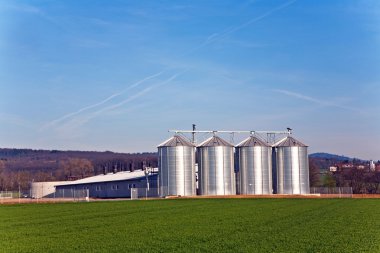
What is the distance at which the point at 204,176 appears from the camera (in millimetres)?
91375

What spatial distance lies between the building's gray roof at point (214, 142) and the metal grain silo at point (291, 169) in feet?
29.0

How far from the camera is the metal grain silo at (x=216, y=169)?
90688 millimetres

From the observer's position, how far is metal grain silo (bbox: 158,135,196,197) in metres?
89.8

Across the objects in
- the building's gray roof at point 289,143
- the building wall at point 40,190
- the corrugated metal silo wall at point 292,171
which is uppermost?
the building's gray roof at point 289,143

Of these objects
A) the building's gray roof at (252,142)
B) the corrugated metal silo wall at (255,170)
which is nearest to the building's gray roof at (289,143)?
the building's gray roof at (252,142)

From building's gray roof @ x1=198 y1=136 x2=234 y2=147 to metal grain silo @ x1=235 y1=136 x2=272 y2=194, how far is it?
9.09ft

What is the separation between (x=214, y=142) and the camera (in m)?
93.6

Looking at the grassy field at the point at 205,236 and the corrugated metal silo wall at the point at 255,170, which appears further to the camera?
the corrugated metal silo wall at the point at 255,170

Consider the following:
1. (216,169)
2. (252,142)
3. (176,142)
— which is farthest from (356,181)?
(176,142)

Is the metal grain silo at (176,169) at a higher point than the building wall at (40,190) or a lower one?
higher

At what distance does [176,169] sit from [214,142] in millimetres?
8396

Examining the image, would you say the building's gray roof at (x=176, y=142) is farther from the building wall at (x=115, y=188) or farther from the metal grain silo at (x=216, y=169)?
the building wall at (x=115, y=188)

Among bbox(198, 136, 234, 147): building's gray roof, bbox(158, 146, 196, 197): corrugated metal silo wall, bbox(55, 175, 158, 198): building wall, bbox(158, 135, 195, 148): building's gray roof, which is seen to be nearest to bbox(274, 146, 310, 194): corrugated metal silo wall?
bbox(198, 136, 234, 147): building's gray roof

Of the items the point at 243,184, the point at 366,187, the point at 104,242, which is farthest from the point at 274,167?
the point at 104,242
